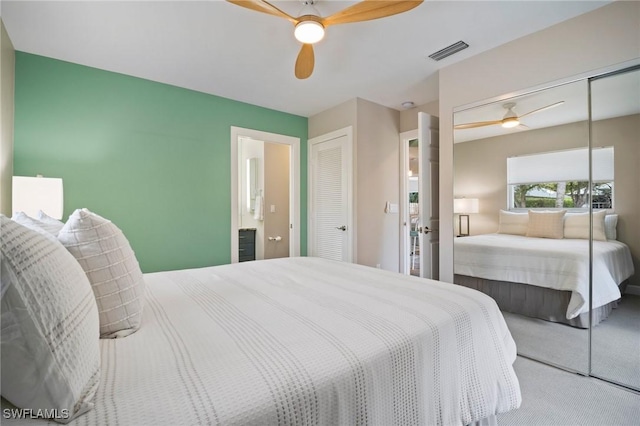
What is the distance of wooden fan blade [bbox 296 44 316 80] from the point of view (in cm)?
218

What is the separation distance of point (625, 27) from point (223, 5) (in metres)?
2.69

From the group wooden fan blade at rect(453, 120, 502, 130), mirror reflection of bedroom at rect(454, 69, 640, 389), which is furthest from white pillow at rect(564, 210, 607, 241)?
wooden fan blade at rect(453, 120, 502, 130)

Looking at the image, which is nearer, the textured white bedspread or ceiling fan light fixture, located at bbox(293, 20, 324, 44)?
the textured white bedspread

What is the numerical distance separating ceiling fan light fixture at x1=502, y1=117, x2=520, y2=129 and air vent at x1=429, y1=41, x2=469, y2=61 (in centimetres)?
72

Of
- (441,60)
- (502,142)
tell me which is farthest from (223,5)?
(502,142)

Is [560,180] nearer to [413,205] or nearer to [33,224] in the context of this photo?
[413,205]

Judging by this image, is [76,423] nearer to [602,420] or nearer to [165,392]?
[165,392]

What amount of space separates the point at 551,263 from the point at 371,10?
88.6 inches

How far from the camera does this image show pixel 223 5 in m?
1.98

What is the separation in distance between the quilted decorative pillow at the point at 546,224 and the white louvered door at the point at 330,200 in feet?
6.26

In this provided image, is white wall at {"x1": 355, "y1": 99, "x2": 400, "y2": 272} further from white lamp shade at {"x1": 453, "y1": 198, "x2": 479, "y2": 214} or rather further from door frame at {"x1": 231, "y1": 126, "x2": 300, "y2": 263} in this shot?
white lamp shade at {"x1": 453, "y1": 198, "x2": 479, "y2": 214}

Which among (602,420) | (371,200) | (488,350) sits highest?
(371,200)

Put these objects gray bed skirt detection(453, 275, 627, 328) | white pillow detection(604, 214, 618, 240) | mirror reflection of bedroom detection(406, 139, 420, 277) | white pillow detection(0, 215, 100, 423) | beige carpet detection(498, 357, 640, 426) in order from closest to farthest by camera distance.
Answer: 1. white pillow detection(0, 215, 100, 423)
2. beige carpet detection(498, 357, 640, 426)
3. white pillow detection(604, 214, 618, 240)
4. gray bed skirt detection(453, 275, 627, 328)
5. mirror reflection of bedroom detection(406, 139, 420, 277)

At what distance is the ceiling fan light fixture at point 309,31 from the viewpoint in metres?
1.86
